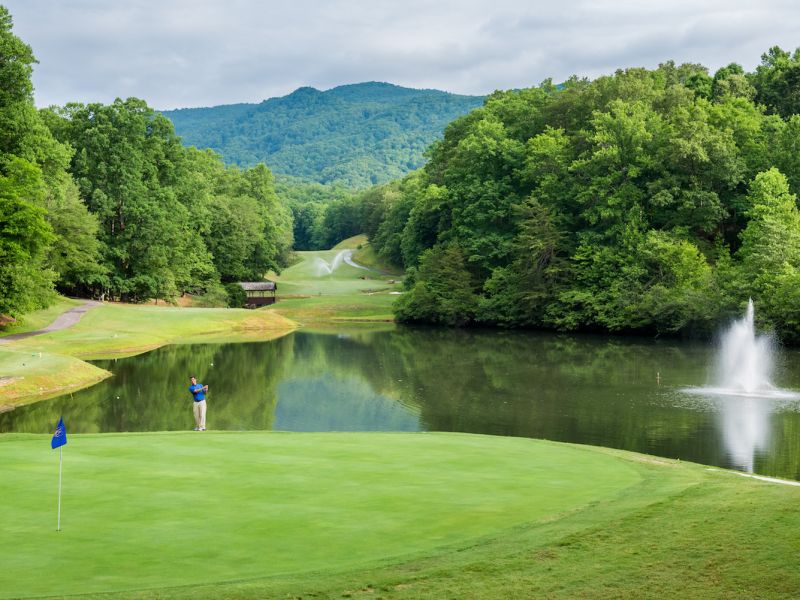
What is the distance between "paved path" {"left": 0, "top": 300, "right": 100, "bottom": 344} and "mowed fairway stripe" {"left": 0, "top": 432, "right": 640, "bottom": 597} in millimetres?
36058

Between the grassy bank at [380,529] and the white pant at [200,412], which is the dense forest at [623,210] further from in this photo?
the grassy bank at [380,529]

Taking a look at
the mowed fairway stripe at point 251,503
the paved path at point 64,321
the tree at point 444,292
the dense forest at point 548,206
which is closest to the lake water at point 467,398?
the paved path at point 64,321

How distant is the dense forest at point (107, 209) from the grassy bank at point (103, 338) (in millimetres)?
3400

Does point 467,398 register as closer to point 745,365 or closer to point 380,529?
point 745,365

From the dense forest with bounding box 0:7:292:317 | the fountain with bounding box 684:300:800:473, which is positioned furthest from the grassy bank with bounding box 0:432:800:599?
the dense forest with bounding box 0:7:292:317

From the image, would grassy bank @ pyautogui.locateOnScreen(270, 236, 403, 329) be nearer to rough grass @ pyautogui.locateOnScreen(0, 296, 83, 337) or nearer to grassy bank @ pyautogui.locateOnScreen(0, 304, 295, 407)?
grassy bank @ pyautogui.locateOnScreen(0, 304, 295, 407)

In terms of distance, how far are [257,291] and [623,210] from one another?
159 feet

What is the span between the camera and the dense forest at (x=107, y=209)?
1902 inches

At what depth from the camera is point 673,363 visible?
1880 inches

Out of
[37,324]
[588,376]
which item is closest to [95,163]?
[37,324]

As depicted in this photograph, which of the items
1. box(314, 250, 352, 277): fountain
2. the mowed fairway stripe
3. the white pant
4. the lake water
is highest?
box(314, 250, 352, 277): fountain

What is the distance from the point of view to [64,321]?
59.6m

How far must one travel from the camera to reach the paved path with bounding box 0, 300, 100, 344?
2041 inches

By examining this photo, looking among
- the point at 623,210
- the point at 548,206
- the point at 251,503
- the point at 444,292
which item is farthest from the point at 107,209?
the point at 251,503
